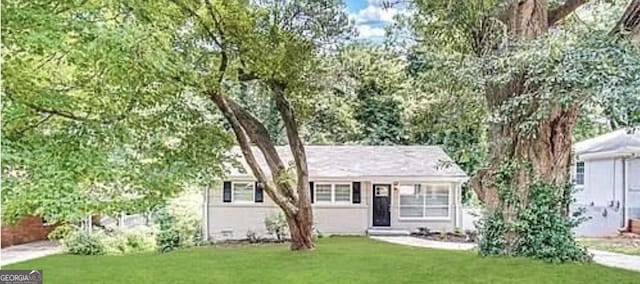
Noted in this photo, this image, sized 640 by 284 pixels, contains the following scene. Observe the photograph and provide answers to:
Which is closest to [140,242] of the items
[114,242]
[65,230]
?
[114,242]

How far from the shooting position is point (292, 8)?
318 inches

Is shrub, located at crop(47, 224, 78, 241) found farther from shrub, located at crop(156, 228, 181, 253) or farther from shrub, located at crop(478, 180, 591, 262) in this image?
shrub, located at crop(478, 180, 591, 262)

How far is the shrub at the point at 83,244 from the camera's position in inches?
381

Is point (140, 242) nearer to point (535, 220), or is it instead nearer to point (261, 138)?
point (261, 138)

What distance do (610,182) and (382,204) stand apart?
437 cm

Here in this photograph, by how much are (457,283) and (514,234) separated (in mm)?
1633

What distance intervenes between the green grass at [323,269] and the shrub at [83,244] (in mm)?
1245

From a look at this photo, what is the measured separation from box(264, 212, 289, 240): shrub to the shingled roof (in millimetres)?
1088

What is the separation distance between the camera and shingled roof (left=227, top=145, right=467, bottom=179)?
13547mm

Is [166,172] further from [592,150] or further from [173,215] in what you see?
[592,150]

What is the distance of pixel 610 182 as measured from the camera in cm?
1228

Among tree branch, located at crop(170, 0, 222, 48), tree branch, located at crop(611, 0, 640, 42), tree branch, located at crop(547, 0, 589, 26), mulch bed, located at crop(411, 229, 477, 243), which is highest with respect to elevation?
tree branch, located at crop(547, 0, 589, 26)

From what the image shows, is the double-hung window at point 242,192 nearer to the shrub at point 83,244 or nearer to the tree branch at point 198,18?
the shrub at point 83,244

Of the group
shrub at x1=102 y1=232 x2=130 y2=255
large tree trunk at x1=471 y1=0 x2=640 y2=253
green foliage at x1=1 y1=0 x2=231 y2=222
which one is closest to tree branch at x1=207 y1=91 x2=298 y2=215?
green foliage at x1=1 y1=0 x2=231 y2=222
